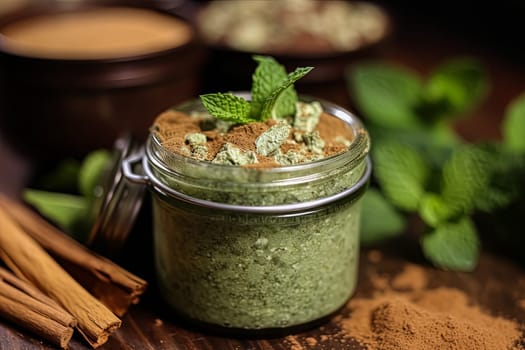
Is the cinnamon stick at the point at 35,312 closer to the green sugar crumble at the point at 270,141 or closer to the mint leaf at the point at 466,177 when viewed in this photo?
the green sugar crumble at the point at 270,141

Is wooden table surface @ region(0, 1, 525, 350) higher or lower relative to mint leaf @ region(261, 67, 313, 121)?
lower

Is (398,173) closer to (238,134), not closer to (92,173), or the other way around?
(238,134)

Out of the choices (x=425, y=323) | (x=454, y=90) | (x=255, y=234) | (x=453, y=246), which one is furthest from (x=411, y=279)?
(x=454, y=90)

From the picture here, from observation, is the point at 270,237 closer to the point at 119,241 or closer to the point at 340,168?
the point at 340,168

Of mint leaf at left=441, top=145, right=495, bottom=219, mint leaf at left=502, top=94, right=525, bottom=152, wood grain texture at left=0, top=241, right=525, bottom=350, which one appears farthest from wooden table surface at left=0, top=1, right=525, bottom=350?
mint leaf at left=502, top=94, right=525, bottom=152

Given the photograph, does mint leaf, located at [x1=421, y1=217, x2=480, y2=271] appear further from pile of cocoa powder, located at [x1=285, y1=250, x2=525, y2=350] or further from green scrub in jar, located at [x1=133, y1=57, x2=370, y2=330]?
green scrub in jar, located at [x1=133, y1=57, x2=370, y2=330]

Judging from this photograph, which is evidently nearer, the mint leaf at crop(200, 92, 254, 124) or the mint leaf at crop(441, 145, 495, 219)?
the mint leaf at crop(200, 92, 254, 124)
